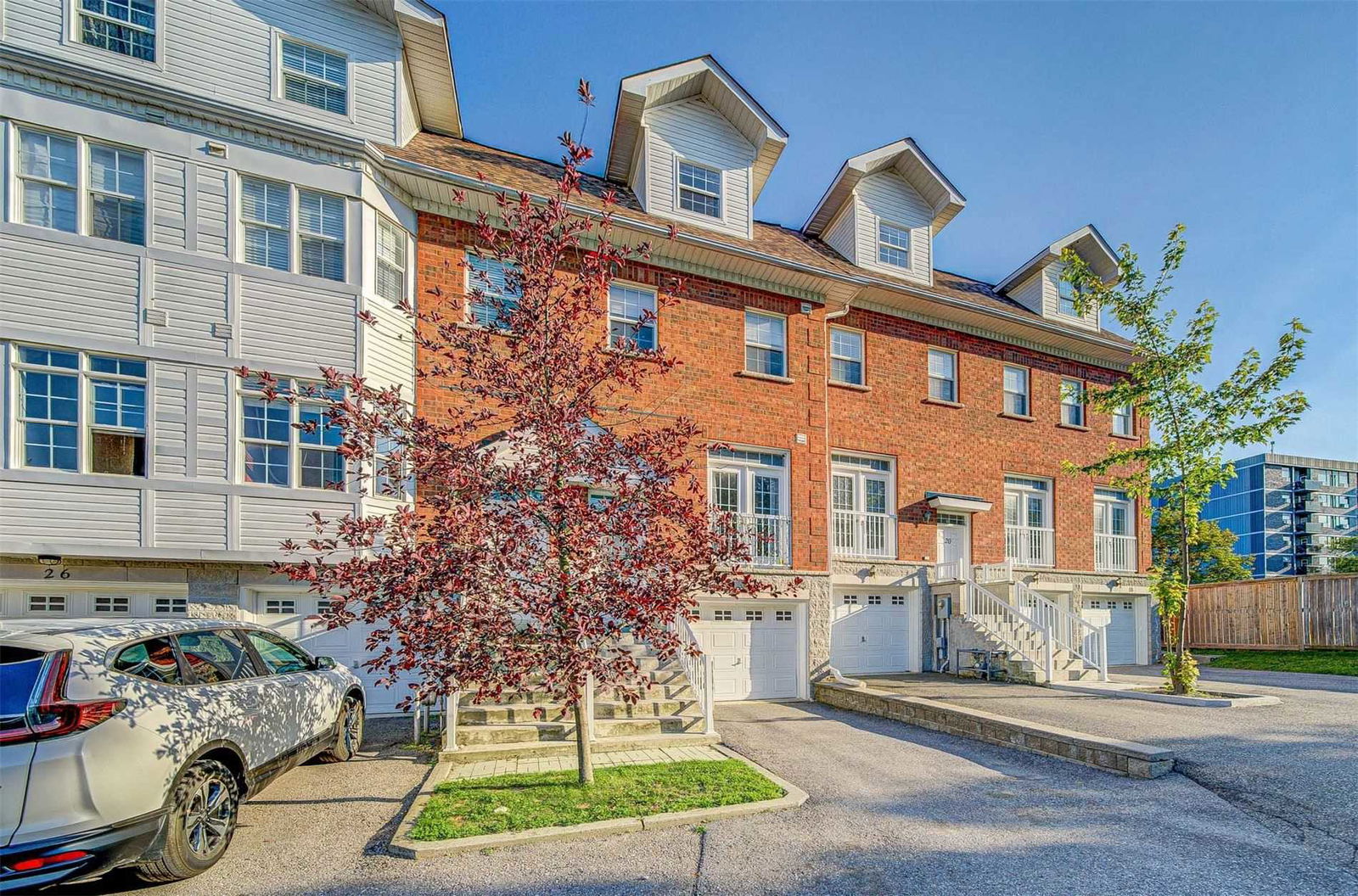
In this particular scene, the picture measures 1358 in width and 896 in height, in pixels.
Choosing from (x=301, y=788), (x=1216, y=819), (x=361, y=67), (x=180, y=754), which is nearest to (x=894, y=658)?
(x=1216, y=819)

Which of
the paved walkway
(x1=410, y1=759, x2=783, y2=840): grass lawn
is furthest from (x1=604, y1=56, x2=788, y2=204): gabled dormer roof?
(x1=410, y1=759, x2=783, y2=840): grass lawn

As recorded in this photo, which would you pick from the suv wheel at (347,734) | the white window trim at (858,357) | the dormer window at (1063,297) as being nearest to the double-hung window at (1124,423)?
Result: the dormer window at (1063,297)

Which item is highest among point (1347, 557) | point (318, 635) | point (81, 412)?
point (81, 412)

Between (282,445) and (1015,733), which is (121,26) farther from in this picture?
(1015,733)

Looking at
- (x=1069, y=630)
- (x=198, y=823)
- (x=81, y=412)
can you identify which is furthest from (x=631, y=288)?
(x=1069, y=630)

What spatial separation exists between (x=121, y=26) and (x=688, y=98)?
9015 mm

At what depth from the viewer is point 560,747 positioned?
8297 millimetres

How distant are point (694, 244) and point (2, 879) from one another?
11193 mm

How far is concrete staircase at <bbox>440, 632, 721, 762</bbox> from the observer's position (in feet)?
26.7

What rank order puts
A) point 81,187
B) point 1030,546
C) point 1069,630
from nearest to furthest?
point 81,187 → point 1069,630 → point 1030,546

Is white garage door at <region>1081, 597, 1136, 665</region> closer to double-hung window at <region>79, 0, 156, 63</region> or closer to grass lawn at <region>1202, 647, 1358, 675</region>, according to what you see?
grass lawn at <region>1202, 647, 1358, 675</region>

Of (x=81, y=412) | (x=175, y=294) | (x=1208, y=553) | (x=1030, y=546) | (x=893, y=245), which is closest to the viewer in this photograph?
(x=81, y=412)

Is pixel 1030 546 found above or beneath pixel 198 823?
above

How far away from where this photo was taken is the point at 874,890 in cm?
464
